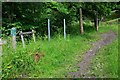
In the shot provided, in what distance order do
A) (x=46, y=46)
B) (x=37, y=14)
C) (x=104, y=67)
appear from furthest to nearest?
1. (x=37, y=14)
2. (x=46, y=46)
3. (x=104, y=67)

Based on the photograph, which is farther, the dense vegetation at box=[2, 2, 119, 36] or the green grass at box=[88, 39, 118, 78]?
the dense vegetation at box=[2, 2, 119, 36]

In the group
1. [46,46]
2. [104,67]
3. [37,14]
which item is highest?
[37,14]

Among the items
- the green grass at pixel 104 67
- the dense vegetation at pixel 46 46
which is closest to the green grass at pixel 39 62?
the dense vegetation at pixel 46 46

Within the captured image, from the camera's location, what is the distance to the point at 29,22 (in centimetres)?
1295

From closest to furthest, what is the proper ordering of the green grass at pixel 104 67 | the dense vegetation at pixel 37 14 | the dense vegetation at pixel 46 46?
the green grass at pixel 104 67, the dense vegetation at pixel 46 46, the dense vegetation at pixel 37 14

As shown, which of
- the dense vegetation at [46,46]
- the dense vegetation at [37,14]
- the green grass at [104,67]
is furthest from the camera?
the dense vegetation at [37,14]

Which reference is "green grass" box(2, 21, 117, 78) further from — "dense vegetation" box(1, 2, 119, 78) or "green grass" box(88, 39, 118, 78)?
"green grass" box(88, 39, 118, 78)

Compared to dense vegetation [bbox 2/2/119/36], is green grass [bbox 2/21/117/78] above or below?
below

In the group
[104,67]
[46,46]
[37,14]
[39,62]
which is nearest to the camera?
[104,67]

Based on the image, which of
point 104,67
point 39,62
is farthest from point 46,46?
point 104,67

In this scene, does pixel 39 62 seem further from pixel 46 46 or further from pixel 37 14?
pixel 37 14

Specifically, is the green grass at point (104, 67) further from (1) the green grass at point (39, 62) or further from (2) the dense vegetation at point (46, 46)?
(1) the green grass at point (39, 62)

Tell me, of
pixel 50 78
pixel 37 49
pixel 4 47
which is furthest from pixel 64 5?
pixel 50 78

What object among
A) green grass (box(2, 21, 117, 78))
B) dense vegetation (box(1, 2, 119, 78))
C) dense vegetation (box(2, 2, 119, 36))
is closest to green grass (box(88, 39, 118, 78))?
dense vegetation (box(1, 2, 119, 78))
